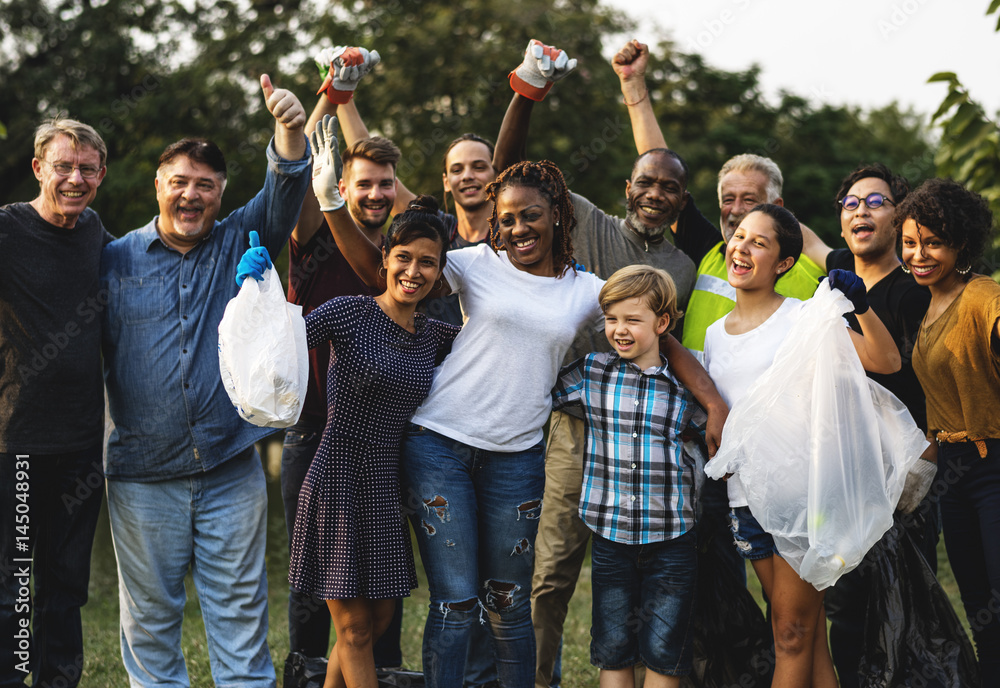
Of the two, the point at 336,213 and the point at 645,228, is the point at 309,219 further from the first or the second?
the point at 645,228

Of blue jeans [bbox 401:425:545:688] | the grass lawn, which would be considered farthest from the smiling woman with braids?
the grass lawn

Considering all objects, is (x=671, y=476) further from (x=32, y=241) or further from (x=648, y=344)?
(x=32, y=241)

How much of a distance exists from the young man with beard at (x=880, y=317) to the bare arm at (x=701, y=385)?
2.39 feet

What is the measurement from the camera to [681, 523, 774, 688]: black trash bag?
11.8 ft

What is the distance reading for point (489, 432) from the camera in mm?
3305

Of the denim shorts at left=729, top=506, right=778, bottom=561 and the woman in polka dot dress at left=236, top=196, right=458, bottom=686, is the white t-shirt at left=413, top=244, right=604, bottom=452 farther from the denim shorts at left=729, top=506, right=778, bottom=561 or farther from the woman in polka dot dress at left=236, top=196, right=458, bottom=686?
the denim shorts at left=729, top=506, right=778, bottom=561

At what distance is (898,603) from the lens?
342cm

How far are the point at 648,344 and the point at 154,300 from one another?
6.24 feet

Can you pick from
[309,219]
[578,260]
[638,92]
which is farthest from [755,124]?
[309,219]

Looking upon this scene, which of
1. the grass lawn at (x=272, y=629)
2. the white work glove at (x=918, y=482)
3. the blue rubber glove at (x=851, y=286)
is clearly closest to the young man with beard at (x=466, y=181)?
the blue rubber glove at (x=851, y=286)

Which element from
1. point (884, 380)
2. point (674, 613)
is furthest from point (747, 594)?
point (884, 380)

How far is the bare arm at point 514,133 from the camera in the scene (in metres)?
3.96

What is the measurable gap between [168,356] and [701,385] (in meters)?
2.03

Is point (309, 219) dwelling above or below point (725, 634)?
above
